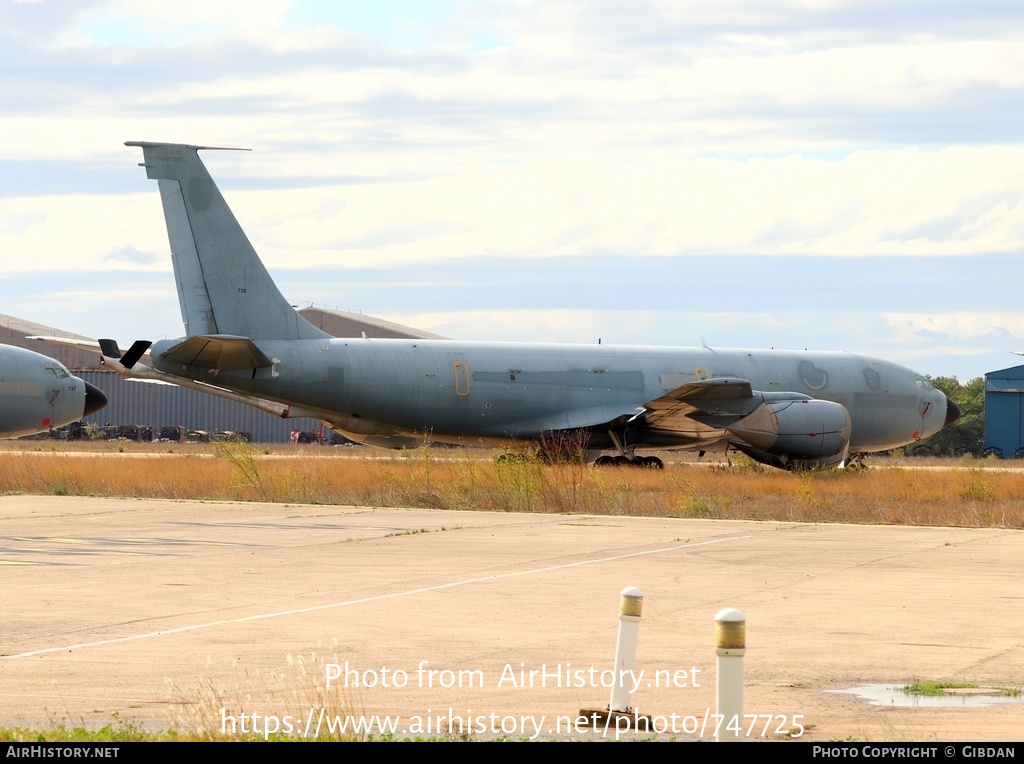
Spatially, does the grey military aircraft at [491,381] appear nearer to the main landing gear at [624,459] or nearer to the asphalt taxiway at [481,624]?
the main landing gear at [624,459]

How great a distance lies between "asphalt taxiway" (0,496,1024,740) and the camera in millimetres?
8242

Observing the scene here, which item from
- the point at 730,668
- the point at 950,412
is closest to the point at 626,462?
the point at 950,412

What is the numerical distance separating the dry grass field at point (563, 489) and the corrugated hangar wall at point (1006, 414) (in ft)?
146

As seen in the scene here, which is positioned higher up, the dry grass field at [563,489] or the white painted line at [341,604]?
the white painted line at [341,604]

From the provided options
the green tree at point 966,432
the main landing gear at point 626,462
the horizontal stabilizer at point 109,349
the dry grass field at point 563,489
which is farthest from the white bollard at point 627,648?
the green tree at point 966,432

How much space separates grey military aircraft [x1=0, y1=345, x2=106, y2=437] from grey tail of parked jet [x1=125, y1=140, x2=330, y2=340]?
3674mm

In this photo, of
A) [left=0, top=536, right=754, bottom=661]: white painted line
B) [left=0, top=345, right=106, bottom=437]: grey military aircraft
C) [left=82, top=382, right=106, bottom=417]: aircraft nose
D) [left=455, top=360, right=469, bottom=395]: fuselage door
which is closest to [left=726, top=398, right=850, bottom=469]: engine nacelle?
[left=455, top=360, right=469, bottom=395]: fuselage door

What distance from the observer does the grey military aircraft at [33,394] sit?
33312mm

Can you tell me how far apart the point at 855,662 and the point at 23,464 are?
28.8 metres

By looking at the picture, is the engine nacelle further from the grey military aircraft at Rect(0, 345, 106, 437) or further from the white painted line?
the white painted line

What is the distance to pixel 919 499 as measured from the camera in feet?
98.6

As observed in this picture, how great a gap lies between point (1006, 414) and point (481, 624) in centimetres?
7238

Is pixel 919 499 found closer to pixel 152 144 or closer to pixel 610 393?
pixel 610 393

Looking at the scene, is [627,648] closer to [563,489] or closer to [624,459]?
[563,489]
